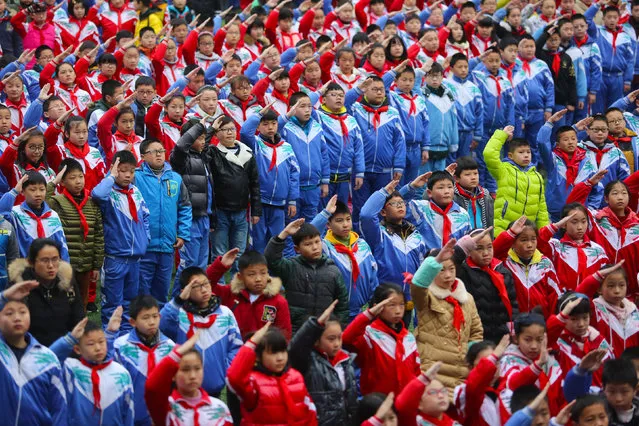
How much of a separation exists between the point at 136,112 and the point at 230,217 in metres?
1.93

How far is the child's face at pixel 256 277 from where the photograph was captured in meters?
9.52

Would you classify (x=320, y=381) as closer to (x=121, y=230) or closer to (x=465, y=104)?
(x=121, y=230)

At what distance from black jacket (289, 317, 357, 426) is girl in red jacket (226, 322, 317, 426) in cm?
26

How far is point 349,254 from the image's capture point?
423 inches

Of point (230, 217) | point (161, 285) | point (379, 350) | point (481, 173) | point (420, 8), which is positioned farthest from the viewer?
point (420, 8)

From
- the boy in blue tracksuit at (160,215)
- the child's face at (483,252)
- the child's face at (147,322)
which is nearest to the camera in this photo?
the child's face at (147,322)

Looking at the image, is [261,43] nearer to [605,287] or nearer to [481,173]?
[481,173]

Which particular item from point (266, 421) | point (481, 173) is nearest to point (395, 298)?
point (266, 421)

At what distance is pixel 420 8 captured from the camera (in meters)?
21.1

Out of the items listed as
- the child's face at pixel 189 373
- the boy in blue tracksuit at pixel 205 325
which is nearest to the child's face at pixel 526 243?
the boy in blue tracksuit at pixel 205 325

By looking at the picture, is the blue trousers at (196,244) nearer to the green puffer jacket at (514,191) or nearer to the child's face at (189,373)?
the green puffer jacket at (514,191)

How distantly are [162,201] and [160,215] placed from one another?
0.13 metres

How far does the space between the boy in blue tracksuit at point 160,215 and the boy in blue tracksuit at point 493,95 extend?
5.63 m

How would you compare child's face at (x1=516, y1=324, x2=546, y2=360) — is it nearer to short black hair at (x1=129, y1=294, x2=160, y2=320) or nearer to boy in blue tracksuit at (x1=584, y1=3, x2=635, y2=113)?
short black hair at (x1=129, y1=294, x2=160, y2=320)
